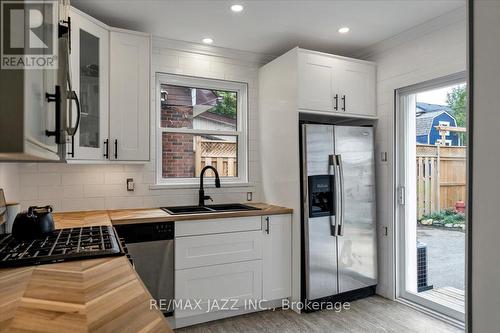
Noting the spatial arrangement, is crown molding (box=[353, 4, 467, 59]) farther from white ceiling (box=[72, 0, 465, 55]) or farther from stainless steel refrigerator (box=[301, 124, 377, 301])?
stainless steel refrigerator (box=[301, 124, 377, 301])

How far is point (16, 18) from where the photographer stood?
0.50 meters

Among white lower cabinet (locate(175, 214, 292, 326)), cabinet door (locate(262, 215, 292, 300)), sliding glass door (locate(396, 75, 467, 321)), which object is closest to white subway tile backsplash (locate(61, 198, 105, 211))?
white lower cabinet (locate(175, 214, 292, 326))

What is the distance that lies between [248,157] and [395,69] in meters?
1.79

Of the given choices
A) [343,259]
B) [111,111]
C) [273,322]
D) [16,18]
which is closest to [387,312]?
[343,259]

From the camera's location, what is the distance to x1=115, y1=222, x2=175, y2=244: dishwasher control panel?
2451mm

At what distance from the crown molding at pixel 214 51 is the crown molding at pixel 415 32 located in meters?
1.05

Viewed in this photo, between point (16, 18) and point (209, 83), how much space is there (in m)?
3.07

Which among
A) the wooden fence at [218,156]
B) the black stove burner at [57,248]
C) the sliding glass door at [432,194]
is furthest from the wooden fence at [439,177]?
the black stove burner at [57,248]

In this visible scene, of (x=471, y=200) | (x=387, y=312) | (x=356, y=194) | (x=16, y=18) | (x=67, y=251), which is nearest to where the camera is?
(x=16, y=18)

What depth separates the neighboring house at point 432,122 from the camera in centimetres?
290

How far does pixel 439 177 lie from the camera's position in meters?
3.00

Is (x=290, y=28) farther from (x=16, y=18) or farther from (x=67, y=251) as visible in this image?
(x=16, y=18)

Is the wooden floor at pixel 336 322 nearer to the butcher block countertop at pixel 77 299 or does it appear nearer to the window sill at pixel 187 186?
the window sill at pixel 187 186

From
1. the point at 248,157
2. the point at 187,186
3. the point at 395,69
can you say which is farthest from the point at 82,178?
the point at 395,69
